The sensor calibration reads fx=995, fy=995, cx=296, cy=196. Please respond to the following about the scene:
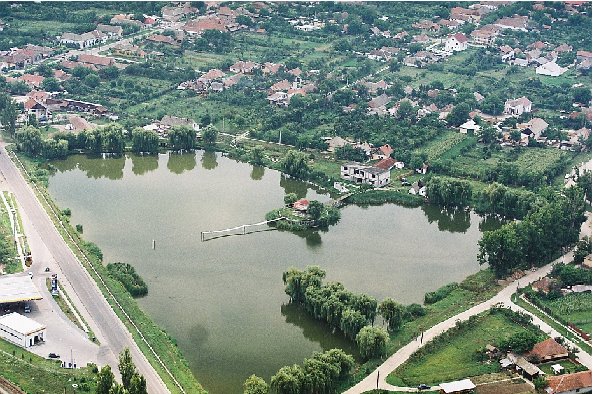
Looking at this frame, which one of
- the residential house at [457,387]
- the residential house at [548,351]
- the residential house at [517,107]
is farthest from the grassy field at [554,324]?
the residential house at [517,107]

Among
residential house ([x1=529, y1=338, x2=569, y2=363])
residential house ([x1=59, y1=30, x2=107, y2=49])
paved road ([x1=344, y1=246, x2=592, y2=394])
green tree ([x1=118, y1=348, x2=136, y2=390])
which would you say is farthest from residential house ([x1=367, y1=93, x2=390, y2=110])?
green tree ([x1=118, y1=348, x2=136, y2=390])

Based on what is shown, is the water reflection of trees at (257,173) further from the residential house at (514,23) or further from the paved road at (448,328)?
the residential house at (514,23)

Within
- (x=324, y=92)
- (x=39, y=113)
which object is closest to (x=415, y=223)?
(x=324, y=92)

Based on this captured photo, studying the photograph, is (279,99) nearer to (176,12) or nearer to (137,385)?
(176,12)

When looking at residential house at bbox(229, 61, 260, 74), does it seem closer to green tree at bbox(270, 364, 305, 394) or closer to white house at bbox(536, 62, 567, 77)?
white house at bbox(536, 62, 567, 77)

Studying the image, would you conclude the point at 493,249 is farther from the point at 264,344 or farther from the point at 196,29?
the point at 196,29

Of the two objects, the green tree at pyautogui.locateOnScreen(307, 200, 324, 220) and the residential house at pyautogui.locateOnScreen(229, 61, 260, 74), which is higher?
the green tree at pyautogui.locateOnScreen(307, 200, 324, 220)

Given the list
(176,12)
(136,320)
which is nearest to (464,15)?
(176,12)
